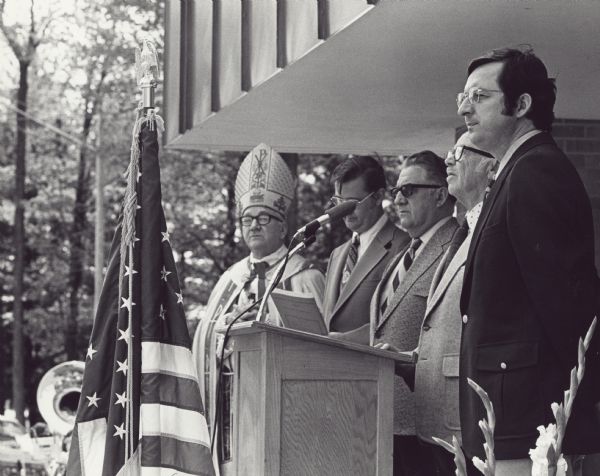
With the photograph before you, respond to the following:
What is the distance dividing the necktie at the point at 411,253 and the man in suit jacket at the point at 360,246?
0.64 meters

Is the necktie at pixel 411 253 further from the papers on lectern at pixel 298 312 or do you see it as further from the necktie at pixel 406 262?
the papers on lectern at pixel 298 312

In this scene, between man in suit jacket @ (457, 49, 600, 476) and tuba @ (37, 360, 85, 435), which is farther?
tuba @ (37, 360, 85, 435)

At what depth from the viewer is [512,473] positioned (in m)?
3.86

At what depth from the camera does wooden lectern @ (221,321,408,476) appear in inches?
183

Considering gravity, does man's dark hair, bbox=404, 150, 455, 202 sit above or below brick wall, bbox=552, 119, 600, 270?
below

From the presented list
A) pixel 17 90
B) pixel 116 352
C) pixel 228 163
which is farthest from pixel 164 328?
pixel 17 90

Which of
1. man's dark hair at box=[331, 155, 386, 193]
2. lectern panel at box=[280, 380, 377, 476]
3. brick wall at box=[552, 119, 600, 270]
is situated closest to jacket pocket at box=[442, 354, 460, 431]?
lectern panel at box=[280, 380, 377, 476]

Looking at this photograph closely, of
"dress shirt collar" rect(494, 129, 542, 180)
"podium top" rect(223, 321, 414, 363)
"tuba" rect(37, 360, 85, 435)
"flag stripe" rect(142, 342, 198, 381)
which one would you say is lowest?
"tuba" rect(37, 360, 85, 435)

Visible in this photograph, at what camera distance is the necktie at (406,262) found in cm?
585

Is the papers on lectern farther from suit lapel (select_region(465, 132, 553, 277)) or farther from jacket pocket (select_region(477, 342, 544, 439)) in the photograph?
jacket pocket (select_region(477, 342, 544, 439))

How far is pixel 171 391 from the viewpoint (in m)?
5.32

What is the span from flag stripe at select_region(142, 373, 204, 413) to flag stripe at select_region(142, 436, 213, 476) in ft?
0.54

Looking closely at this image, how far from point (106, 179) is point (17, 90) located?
702 cm

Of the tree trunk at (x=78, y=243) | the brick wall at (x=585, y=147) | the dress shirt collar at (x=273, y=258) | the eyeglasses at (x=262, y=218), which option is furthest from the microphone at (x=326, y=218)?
the tree trunk at (x=78, y=243)
